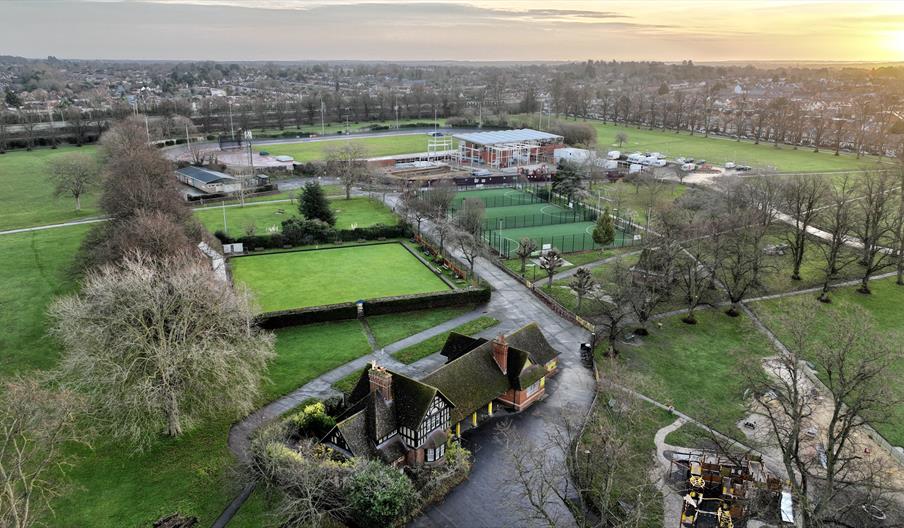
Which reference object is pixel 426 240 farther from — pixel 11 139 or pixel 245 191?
pixel 11 139

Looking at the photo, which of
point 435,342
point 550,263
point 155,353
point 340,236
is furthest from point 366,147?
point 155,353

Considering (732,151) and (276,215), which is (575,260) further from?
(732,151)

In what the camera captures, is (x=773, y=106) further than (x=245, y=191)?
Yes

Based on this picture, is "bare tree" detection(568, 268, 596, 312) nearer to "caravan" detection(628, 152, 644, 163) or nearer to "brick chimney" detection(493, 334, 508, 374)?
"brick chimney" detection(493, 334, 508, 374)

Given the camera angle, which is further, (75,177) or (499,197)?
(499,197)

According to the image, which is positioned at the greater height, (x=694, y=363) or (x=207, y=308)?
(x=207, y=308)

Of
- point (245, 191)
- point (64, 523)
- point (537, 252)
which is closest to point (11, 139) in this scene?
point (245, 191)

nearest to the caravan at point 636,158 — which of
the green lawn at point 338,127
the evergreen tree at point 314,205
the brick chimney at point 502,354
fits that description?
the evergreen tree at point 314,205
